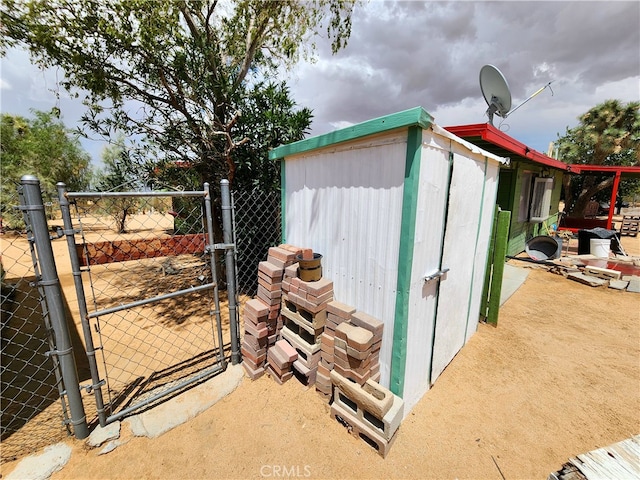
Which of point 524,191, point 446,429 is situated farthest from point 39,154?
point 524,191

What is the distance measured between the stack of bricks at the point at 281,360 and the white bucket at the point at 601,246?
999 centimetres

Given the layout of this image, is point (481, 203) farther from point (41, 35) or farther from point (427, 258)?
point (41, 35)

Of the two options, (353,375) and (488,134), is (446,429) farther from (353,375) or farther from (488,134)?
(488,134)

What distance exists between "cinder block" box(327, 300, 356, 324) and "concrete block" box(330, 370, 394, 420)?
0.55 meters

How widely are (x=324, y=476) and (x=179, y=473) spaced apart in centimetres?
114

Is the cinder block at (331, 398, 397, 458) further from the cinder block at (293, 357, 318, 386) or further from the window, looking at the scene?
the window

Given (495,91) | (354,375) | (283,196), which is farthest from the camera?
(495,91)

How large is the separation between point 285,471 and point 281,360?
986 millimetres

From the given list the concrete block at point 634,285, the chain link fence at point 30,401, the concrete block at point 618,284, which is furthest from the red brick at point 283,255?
the concrete block at point 634,285

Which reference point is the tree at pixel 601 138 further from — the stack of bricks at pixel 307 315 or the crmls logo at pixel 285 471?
the crmls logo at pixel 285 471

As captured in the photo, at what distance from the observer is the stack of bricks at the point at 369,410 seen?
85.0 inches

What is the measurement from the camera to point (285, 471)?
6.83 ft

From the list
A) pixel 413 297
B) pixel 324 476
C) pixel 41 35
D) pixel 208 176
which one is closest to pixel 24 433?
pixel 324 476

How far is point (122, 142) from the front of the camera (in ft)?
18.2
